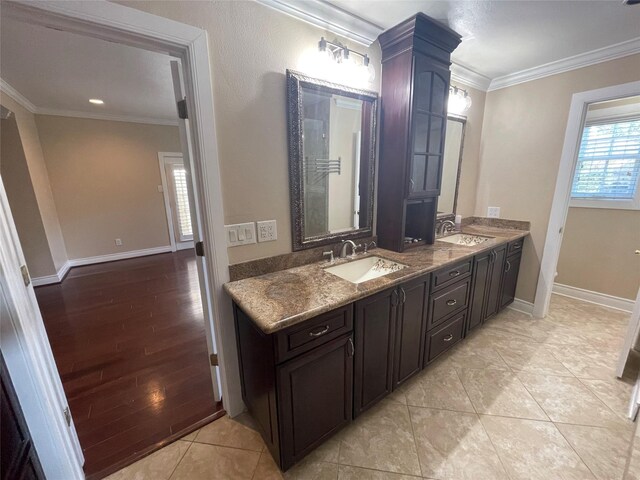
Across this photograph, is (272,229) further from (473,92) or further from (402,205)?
(473,92)

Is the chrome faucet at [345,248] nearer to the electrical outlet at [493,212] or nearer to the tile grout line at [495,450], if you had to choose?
the tile grout line at [495,450]

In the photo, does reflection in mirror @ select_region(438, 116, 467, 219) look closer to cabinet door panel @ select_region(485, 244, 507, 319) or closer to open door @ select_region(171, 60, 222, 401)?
cabinet door panel @ select_region(485, 244, 507, 319)

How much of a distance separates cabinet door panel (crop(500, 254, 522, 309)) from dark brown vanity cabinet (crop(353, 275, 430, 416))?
1.44 m

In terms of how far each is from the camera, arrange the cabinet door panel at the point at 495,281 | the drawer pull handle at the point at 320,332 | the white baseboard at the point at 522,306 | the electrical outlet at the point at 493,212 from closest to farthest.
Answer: the drawer pull handle at the point at 320,332
the cabinet door panel at the point at 495,281
the white baseboard at the point at 522,306
the electrical outlet at the point at 493,212

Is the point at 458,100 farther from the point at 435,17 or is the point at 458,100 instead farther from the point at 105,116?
the point at 105,116

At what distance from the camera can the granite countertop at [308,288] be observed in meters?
1.13

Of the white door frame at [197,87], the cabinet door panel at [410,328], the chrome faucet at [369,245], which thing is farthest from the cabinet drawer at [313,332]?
the chrome faucet at [369,245]

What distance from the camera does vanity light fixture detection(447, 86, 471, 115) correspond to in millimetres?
2398

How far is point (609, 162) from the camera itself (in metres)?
2.91

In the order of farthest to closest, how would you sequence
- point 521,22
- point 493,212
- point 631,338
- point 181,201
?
point 181,201, point 493,212, point 631,338, point 521,22

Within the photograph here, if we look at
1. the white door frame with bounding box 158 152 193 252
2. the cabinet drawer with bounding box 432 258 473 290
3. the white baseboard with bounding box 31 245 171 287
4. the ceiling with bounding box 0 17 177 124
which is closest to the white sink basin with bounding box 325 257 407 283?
the cabinet drawer with bounding box 432 258 473 290

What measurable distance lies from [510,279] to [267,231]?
2651 millimetres

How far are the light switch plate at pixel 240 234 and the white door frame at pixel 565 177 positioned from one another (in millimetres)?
2860

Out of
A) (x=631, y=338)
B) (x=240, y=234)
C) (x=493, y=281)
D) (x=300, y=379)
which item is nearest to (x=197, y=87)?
(x=240, y=234)
